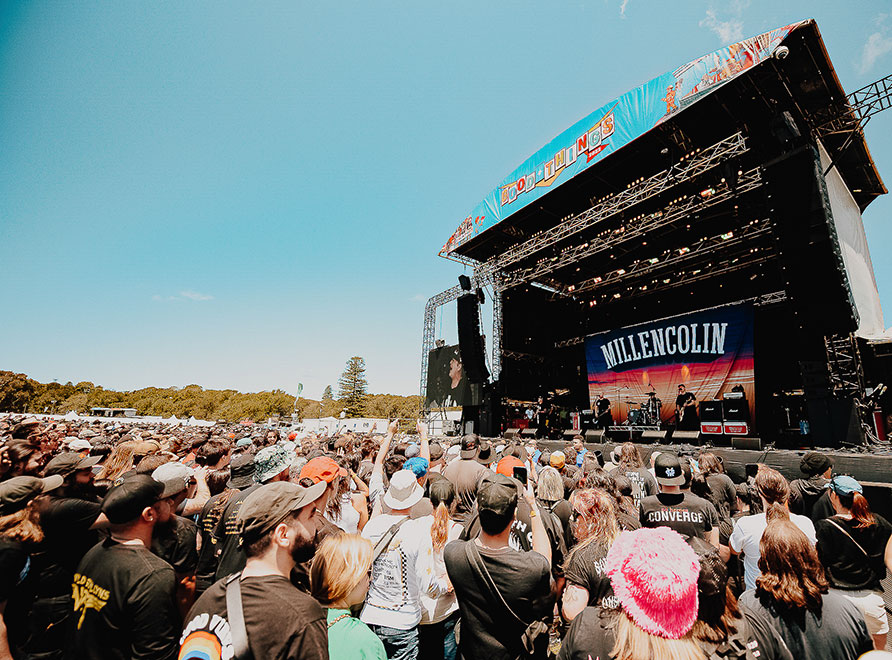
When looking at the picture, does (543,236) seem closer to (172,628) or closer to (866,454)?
(866,454)

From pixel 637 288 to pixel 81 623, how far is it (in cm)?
1902

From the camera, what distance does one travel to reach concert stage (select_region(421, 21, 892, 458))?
824 centimetres

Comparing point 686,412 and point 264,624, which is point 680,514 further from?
point 686,412

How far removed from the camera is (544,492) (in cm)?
399

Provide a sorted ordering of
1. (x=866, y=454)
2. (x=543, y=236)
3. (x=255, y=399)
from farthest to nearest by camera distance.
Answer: (x=255, y=399) → (x=543, y=236) → (x=866, y=454)

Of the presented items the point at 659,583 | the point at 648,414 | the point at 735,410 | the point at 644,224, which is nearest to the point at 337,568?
the point at 659,583

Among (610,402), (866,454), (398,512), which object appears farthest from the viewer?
(610,402)

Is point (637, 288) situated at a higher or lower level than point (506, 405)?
higher

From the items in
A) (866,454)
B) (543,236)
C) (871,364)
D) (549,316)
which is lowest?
(866,454)

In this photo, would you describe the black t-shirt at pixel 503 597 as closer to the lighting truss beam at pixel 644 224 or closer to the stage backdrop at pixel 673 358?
the lighting truss beam at pixel 644 224

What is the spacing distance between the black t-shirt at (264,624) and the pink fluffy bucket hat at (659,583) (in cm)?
107

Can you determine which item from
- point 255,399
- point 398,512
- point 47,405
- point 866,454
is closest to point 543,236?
point 866,454

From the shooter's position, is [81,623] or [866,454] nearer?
[81,623]

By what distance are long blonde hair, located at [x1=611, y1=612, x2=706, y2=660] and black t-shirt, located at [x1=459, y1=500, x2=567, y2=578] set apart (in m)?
1.10
